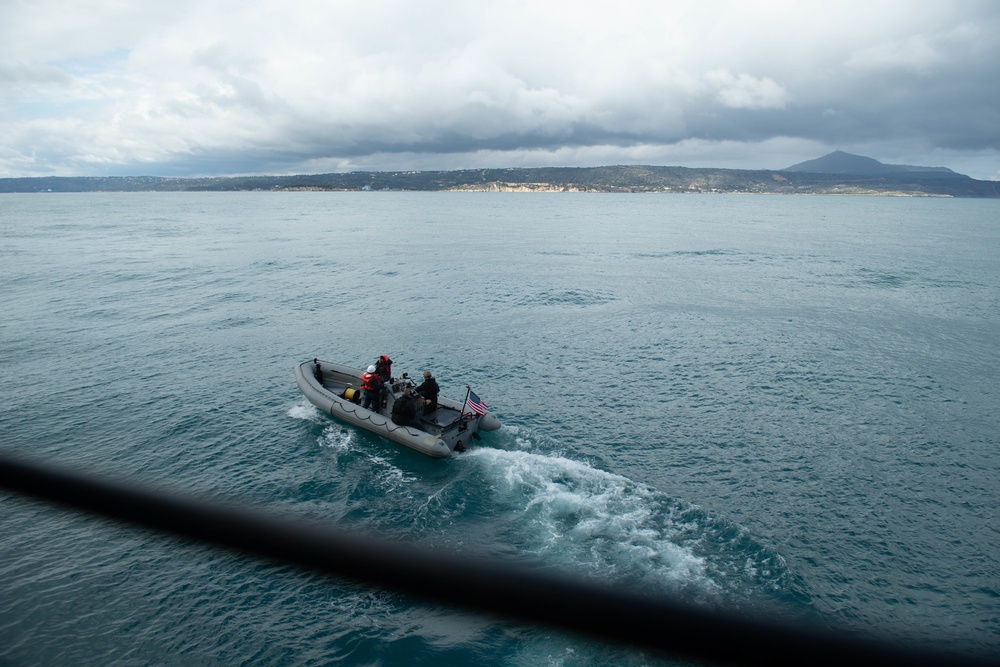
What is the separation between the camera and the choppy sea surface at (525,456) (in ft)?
47.8

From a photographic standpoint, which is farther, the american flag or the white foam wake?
the american flag

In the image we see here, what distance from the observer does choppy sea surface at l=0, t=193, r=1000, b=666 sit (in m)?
14.6

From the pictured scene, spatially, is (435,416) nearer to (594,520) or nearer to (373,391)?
(373,391)

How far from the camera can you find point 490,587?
176 centimetres

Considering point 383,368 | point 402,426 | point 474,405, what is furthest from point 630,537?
point 383,368

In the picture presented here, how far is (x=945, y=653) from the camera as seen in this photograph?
1.58 m

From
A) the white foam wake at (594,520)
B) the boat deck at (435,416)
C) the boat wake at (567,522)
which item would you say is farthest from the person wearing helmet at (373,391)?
the white foam wake at (594,520)

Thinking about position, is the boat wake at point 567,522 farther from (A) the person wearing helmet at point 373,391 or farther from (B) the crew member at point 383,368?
(B) the crew member at point 383,368

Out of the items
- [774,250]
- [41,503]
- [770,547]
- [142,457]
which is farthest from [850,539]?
[774,250]

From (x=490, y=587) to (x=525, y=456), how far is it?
69.6 ft

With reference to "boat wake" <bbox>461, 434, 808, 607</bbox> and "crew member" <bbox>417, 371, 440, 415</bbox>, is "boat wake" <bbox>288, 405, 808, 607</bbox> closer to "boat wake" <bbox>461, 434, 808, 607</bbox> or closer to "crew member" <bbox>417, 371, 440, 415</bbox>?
"boat wake" <bbox>461, 434, 808, 607</bbox>

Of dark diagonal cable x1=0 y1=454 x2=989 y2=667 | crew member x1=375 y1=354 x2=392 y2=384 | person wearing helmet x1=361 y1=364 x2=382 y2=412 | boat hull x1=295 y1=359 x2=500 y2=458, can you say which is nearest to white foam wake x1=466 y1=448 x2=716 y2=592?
boat hull x1=295 y1=359 x2=500 y2=458

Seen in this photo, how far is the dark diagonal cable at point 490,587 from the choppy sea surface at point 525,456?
79 millimetres

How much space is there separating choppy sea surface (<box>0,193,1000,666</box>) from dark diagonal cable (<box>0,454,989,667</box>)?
79 millimetres
